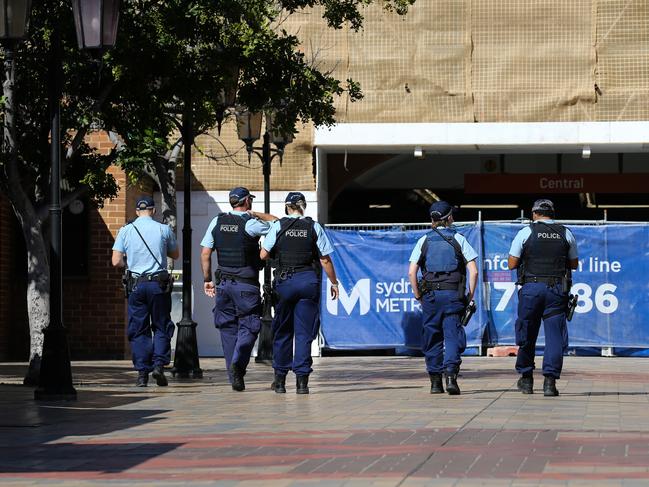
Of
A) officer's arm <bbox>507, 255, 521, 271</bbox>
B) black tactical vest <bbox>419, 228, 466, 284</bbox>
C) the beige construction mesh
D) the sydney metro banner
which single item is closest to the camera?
officer's arm <bbox>507, 255, 521, 271</bbox>

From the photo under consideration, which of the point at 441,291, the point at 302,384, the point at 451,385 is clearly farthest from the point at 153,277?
the point at 451,385

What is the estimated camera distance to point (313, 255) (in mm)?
13898

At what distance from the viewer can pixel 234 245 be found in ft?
46.3

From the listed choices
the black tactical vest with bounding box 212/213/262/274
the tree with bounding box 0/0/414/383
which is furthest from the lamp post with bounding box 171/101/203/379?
the black tactical vest with bounding box 212/213/262/274

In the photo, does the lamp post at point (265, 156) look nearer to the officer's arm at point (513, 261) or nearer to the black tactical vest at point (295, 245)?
the black tactical vest at point (295, 245)

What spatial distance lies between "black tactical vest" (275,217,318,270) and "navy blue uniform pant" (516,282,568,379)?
2032 millimetres

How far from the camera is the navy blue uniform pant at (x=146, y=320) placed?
14.9m

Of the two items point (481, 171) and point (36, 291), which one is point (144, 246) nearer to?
point (36, 291)

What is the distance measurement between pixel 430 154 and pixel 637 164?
4.09 meters

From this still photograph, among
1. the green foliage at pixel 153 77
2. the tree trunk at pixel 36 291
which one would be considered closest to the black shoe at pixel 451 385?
the green foliage at pixel 153 77

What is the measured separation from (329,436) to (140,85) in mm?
6899

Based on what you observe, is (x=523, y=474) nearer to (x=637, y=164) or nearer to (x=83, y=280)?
(x=83, y=280)

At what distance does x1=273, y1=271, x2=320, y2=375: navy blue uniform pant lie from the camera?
13.7 m

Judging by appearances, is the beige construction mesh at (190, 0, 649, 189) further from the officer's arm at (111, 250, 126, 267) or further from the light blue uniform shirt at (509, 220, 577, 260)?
the light blue uniform shirt at (509, 220, 577, 260)
